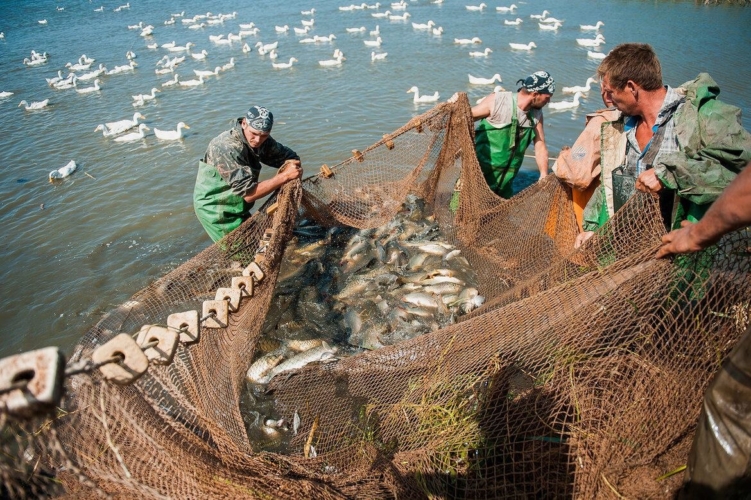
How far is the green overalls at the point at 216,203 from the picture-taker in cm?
525

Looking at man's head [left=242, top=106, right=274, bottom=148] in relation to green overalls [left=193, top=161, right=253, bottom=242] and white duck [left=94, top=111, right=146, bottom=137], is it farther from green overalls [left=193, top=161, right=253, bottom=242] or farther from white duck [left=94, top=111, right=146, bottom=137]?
white duck [left=94, top=111, right=146, bottom=137]

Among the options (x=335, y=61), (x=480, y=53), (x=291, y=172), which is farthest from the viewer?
(x=480, y=53)

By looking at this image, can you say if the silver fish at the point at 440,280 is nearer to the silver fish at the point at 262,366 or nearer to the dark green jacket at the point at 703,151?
the silver fish at the point at 262,366

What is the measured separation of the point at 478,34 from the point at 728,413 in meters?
22.4

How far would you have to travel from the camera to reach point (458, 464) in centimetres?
283

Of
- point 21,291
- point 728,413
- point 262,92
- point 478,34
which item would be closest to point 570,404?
point 728,413

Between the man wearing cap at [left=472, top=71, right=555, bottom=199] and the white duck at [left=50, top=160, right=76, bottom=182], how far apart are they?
9.41m

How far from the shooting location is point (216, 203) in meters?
5.38

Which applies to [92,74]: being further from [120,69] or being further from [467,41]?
[467,41]

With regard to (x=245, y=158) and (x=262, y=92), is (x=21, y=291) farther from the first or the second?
(x=262, y=92)

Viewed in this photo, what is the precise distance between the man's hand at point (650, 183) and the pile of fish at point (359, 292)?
226 cm

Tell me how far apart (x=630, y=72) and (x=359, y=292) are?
12.1 feet

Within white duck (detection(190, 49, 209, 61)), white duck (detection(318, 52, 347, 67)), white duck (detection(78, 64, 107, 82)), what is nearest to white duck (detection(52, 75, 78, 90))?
white duck (detection(78, 64, 107, 82))

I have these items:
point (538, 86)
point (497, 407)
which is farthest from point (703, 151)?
point (538, 86)
